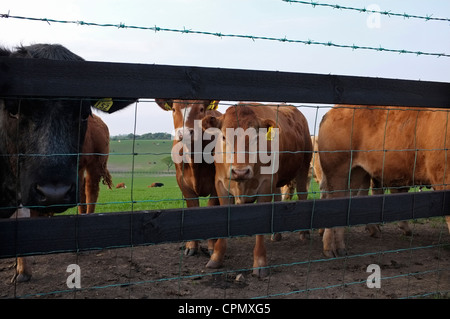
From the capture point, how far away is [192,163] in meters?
5.75

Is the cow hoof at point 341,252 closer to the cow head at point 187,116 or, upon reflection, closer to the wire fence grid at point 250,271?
the wire fence grid at point 250,271

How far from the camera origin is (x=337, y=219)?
318cm

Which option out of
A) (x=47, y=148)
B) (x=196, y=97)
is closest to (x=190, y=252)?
(x=47, y=148)

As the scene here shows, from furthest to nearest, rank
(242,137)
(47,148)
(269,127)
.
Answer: (269,127) < (242,137) < (47,148)

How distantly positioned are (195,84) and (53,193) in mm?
1250

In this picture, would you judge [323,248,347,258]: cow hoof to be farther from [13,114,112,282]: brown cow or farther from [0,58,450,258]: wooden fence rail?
[13,114,112,282]: brown cow

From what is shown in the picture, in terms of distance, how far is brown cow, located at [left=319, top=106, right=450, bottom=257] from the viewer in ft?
17.7

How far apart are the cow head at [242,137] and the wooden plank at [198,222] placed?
144 centimetres

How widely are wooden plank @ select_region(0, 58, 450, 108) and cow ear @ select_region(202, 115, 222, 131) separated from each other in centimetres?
211

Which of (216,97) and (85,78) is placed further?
(216,97)

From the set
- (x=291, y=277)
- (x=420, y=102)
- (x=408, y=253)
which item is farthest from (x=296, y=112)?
(x=420, y=102)

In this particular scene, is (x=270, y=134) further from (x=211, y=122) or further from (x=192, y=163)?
(x=192, y=163)
